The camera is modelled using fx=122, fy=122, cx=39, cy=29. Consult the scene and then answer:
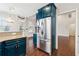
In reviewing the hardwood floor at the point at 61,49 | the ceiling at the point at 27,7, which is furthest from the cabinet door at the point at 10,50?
the ceiling at the point at 27,7

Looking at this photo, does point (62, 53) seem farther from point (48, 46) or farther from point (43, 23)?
point (43, 23)

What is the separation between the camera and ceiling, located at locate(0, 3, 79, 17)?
77.5 inches

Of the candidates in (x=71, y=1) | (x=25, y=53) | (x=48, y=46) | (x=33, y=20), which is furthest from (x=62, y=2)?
(x=25, y=53)

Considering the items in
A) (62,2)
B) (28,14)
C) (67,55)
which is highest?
(62,2)

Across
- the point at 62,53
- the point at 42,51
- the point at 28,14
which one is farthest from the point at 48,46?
the point at 28,14

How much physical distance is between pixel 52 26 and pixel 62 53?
0.49 metres

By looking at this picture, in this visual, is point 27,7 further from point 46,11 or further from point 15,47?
point 15,47

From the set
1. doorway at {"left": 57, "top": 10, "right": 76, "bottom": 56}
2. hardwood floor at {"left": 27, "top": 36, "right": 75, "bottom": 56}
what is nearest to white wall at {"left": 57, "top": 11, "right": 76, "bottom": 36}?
doorway at {"left": 57, "top": 10, "right": 76, "bottom": 56}

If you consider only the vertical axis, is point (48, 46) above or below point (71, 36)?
below

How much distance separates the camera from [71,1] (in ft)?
6.64

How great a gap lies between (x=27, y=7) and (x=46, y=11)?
1.05 ft

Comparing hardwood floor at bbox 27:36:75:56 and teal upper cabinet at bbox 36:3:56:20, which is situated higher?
teal upper cabinet at bbox 36:3:56:20

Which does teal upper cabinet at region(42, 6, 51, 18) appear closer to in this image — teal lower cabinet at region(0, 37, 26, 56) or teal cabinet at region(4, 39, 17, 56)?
teal lower cabinet at region(0, 37, 26, 56)

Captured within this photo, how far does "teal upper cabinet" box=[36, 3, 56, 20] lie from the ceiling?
2.4 inches
